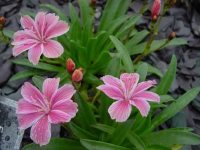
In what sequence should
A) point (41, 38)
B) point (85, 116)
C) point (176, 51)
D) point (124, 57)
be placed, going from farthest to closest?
point (176, 51), point (124, 57), point (85, 116), point (41, 38)

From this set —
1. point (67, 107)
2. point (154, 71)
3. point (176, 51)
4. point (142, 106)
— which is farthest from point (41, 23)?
point (176, 51)

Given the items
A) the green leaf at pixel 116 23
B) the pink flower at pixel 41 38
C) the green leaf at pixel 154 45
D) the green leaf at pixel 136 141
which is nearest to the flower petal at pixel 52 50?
the pink flower at pixel 41 38

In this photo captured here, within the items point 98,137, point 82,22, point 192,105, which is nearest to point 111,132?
point 98,137

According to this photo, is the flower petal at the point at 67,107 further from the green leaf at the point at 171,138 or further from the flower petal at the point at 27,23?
the green leaf at the point at 171,138

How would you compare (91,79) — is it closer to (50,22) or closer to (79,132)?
(79,132)

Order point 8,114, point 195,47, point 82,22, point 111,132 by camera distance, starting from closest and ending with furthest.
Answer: point 111,132 < point 8,114 < point 82,22 < point 195,47

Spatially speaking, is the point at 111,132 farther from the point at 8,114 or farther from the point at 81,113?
the point at 8,114

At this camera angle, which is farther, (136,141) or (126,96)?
(136,141)
